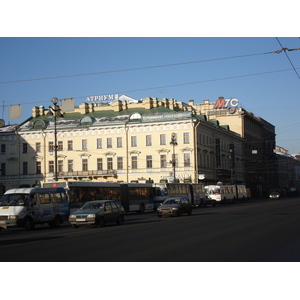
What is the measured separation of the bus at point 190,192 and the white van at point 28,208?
84.7 feet

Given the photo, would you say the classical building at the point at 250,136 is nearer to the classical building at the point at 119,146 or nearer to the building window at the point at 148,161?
the classical building at the point at 119,146

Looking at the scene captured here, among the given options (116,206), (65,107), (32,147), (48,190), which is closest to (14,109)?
(65,107)

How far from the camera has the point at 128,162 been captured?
259ft

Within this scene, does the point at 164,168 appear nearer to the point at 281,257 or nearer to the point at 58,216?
the point at 58,216

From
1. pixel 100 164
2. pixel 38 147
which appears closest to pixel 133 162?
pixel 100 164

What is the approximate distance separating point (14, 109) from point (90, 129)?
165ft

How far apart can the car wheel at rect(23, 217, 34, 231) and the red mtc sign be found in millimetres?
80786

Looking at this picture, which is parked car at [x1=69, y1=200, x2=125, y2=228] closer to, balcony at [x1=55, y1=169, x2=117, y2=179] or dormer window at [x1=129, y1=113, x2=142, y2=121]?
balcony at [x1=55, y1=169, x2=117, y2=179]

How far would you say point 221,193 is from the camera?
231 ft

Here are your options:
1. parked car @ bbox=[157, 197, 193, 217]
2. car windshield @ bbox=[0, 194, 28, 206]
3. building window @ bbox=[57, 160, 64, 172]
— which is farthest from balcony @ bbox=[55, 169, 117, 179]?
Result: car windshield @ bbox=[0, 194, 28, 206]

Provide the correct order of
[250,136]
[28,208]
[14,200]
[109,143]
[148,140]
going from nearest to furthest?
1. [14,200]
2. [28,208]
3. [148,140]
4. [109,143]
5. [250,136]

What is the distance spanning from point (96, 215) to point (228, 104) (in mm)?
83593

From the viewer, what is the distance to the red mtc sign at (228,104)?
104062 mm

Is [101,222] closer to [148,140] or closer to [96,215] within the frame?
[96,215]
